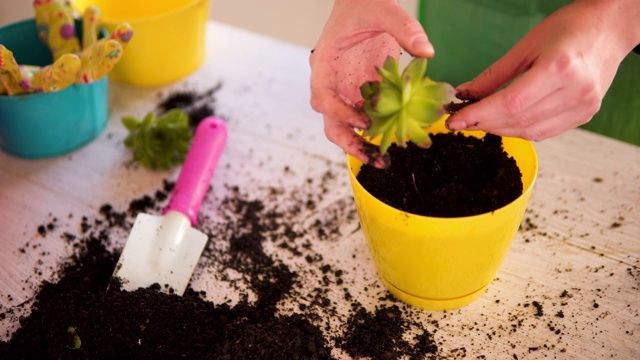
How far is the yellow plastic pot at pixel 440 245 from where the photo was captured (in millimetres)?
644

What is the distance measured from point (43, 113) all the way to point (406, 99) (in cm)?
61

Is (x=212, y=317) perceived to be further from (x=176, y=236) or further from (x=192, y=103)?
(x=192, y=103)

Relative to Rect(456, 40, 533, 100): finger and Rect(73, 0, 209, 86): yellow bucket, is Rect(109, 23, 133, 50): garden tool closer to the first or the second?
Rect(73, 0, 209, 86): yellow bucket

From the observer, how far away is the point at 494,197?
669 millimetres

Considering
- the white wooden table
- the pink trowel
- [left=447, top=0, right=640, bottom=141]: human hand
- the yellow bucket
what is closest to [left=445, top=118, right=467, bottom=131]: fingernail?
[left=447, top=0, right=640, bottom=141]: human hand

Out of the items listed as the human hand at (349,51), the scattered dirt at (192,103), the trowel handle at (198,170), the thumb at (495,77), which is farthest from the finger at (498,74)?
the scattered dirt at (192,103)

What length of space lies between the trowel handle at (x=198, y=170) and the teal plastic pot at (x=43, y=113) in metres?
0.21

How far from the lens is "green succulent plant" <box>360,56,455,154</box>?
0.58 metres

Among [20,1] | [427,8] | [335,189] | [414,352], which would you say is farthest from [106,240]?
[20,1]

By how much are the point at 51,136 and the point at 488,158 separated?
0.67 m

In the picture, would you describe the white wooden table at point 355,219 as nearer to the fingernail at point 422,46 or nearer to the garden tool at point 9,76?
the garden tool at point 9,76

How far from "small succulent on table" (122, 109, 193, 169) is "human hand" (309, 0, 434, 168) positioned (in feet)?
1.12

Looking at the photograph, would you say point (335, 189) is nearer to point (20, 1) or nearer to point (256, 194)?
point (256, 194)

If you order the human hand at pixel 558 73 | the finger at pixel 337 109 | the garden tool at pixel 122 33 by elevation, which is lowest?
the garden tool at pixel 122 33
